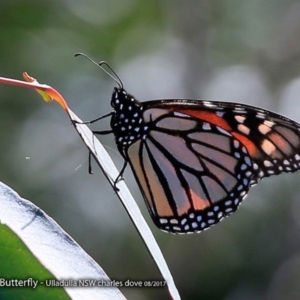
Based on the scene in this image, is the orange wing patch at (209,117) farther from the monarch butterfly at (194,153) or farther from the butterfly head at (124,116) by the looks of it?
the butterfly head at (124,116)

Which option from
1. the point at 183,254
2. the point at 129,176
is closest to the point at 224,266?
the point at 183,254

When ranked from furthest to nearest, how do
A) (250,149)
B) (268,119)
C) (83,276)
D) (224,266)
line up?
1. (224,266)
2. (250,149)
3. (268,119)
4. (83,276)

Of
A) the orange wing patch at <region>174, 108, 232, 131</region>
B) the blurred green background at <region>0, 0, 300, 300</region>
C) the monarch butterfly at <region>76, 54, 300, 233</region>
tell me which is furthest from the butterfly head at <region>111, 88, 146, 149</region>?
the blurred green background at <region>0, 0, 300, 300</region>

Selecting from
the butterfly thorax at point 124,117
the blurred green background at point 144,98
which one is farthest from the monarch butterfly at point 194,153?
the blurred green background at point 144,98

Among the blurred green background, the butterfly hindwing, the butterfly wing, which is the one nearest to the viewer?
the butterfly wing

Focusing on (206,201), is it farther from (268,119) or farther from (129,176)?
(129,176)

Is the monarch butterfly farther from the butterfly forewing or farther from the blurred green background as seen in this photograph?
the blurred green background

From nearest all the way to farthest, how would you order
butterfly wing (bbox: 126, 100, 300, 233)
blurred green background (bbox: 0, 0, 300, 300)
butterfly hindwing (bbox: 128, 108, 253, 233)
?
1. butterfly wing (bbox: 126, 100, 300, 233)
2. butterfly hindwing (bbox: 128, 108, 253, 233)
3. blurred green background (bbox: 0, 0, 300, 300)
